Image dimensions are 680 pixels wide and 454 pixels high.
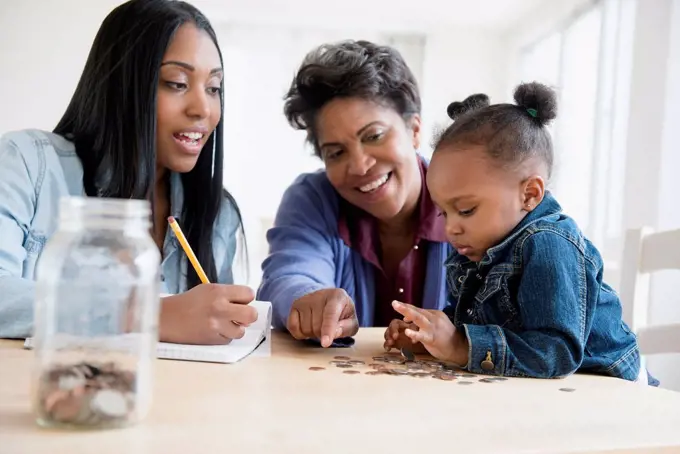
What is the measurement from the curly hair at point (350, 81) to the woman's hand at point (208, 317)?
2.66 ft

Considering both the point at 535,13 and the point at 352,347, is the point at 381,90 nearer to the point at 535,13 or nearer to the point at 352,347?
the point at 352,347

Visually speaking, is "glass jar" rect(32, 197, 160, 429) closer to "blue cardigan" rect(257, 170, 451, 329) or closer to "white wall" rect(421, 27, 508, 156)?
"blue cardigan" rect(257, 170, 451, 329)

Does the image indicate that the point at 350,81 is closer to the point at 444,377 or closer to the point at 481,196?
the point at 481,196

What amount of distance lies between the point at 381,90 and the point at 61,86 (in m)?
5.49

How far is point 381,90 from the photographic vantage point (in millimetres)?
1760

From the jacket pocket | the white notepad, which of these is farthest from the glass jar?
the jacket pocket

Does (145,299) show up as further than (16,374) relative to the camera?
No

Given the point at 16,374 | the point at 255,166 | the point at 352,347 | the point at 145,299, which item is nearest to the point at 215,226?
the point at 352,347

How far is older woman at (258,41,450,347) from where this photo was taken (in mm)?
1723

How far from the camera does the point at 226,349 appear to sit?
3.36ft

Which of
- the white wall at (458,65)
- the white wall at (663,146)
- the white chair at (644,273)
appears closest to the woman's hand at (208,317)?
→ the white chair at (644,273)

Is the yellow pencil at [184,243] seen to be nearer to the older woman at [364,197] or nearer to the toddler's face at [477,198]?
the toddler's face at [477,198]

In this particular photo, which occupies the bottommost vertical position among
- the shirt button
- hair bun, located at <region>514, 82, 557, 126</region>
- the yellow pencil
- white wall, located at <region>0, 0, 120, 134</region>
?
the shirt button

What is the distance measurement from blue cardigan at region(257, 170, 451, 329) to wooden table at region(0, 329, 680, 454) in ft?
2.30
